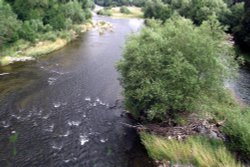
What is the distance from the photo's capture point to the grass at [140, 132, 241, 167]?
21609mm

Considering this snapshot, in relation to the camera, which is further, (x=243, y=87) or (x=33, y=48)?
(x=33, y=48)

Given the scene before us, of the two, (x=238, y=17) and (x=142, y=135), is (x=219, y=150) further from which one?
(x=238, y=17)

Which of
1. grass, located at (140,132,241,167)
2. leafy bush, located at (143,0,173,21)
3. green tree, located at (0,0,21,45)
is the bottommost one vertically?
leafy bush, located at (143,0,173,21)

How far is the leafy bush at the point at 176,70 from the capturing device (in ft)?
85.4

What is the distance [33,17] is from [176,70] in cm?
4545

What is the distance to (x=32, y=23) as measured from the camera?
6000cm

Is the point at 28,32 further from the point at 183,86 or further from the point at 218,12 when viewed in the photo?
the point at 218,12

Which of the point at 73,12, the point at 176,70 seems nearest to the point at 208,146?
the point at 176,70

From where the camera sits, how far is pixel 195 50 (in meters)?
27.6

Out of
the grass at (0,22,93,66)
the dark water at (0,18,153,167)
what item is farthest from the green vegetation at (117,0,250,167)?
the grass at (0,22,93,66)

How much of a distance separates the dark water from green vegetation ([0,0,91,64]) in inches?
256

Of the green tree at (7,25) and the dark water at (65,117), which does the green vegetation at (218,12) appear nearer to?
the dark water at (65,117)

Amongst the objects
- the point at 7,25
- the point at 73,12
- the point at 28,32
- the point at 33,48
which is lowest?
the point at 33,48

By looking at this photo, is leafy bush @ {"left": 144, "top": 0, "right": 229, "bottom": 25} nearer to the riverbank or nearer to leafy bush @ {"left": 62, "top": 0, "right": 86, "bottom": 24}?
leafy bush @ {"left": 62, "top": 0, "right": 86, "bottom": 24}
